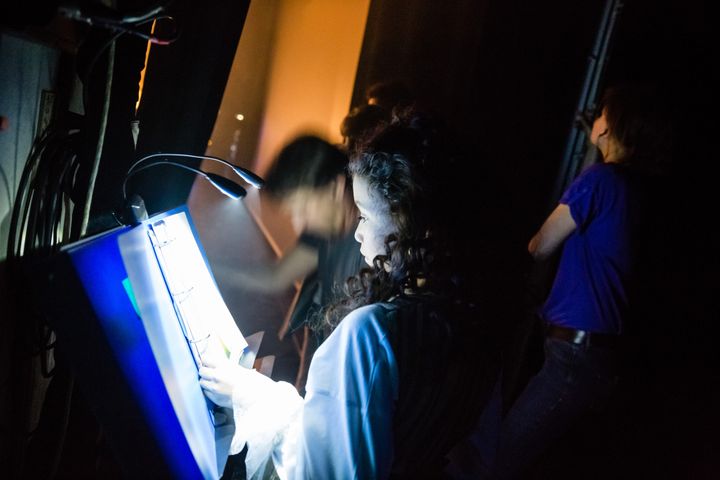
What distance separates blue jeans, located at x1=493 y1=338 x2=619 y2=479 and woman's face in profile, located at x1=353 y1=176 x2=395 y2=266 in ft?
3.62

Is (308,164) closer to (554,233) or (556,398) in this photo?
(554,233)

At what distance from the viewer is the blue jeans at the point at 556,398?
184cm

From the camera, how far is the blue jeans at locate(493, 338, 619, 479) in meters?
1.84

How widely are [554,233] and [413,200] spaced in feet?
3.53

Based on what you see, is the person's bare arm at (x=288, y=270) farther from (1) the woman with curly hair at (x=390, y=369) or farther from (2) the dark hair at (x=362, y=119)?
(1) the woman with curly hair at (x=390, y=369)

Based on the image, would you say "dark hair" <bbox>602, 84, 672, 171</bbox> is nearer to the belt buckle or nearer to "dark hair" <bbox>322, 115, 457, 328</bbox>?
the belt buckle

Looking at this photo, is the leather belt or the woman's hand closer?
the woman's hand

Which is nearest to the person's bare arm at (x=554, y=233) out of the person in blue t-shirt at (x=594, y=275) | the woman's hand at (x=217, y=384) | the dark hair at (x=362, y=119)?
the person in blue t-shirt at (x=594, y=275)

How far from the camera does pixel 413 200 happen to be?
1.02 metres

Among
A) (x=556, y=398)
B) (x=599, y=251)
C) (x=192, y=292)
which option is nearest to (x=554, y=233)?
(x=599, y=251)

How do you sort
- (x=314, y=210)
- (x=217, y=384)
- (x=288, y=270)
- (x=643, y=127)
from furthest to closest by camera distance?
(x=288, y=270) → (x=314, y=210) → (x=643, y=127) → (x=217, y=384)

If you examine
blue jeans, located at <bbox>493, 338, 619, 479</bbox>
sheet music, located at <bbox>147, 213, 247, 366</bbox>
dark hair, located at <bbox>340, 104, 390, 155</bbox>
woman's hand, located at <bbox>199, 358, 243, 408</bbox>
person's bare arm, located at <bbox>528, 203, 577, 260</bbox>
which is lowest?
blue jeans, located at <bbox>493, 338, 619, 479</bbox>

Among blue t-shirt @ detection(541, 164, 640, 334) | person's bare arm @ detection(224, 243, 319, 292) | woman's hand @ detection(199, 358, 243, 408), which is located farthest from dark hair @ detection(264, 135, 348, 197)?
woman's hand @ detection(199, 358, 243, 408)

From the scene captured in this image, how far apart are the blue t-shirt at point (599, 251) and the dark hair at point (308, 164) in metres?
0.89
